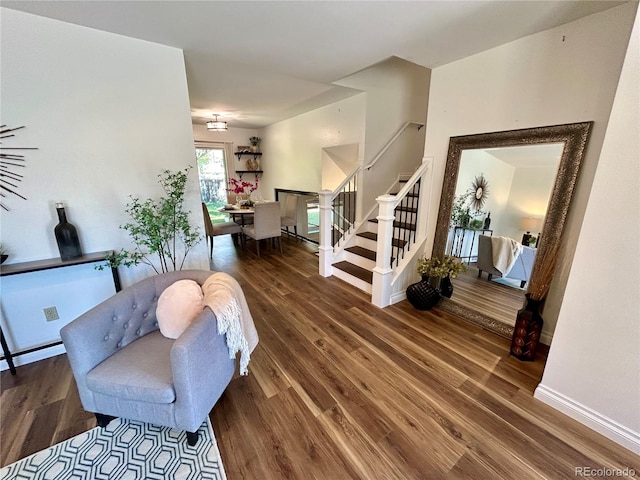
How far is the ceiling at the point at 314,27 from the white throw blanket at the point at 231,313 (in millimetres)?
1748

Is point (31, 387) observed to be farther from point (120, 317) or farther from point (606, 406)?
point (606, 406)

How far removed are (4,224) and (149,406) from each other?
175 cm

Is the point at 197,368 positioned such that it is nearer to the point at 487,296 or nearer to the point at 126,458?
the point at 126,458

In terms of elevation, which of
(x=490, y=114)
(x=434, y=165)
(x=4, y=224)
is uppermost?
(x=490, y=114)

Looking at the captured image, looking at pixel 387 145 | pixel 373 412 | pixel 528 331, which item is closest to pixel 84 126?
pixel 373 412

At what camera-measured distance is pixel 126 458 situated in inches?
53.0

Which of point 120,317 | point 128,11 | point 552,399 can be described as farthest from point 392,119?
point 120,317

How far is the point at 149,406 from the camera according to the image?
4.33 ft

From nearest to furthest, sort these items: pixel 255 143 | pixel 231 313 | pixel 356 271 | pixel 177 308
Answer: pixel 231 313 → pixel 177 308 → pixel 356 271 → pixel 255 143

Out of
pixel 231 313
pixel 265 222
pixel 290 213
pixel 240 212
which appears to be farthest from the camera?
pixel 290 213

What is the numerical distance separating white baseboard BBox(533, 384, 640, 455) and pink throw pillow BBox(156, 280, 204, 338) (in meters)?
2.18

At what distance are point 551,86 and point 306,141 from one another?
12.0 feet

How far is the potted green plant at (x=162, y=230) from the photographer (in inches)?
83.4

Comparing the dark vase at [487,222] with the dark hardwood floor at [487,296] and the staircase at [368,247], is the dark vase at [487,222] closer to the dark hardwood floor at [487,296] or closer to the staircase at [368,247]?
the dark hardwood floor at [487,296]
